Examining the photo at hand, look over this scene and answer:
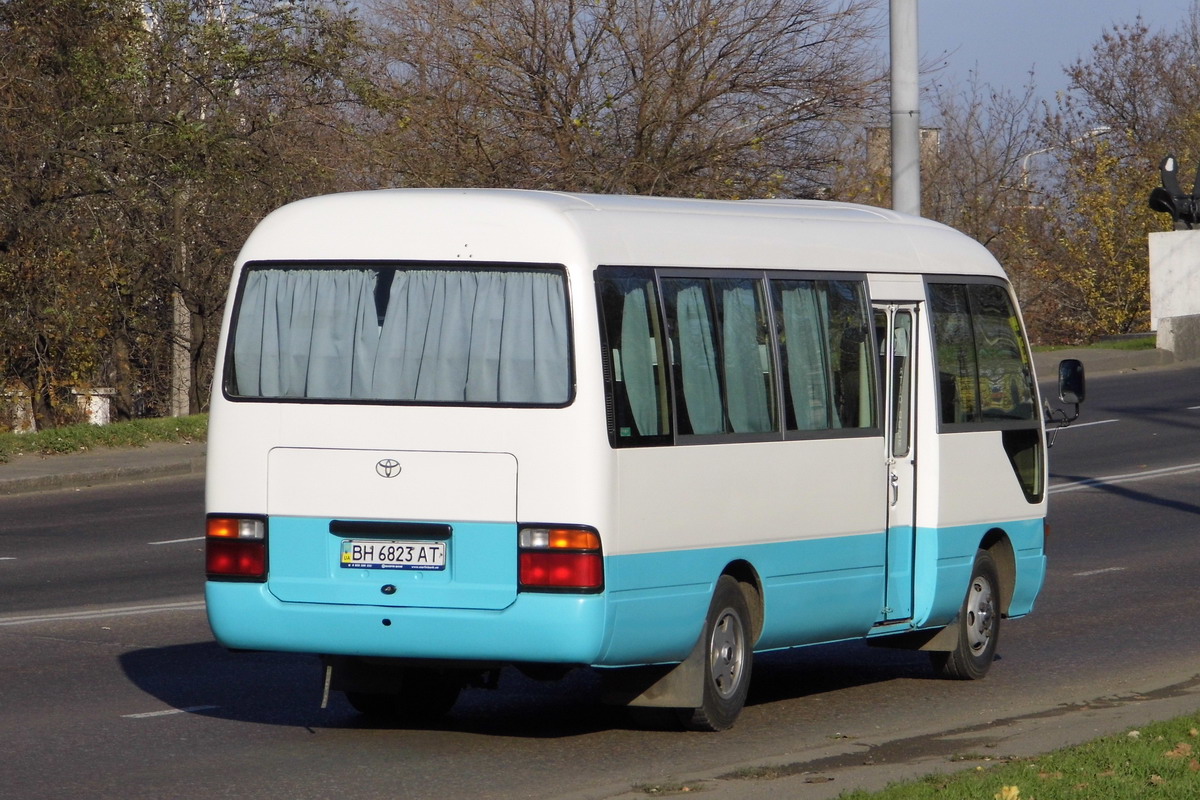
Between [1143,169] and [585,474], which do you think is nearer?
[585,474]

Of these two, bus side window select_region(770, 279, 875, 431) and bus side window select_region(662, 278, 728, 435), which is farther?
bus side window select_region(770, 279, 875, 431)

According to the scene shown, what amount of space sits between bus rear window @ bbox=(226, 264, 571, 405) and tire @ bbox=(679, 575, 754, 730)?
1267mm

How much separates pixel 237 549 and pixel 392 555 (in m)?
0.69

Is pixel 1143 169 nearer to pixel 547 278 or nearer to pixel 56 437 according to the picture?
pixel 56 437

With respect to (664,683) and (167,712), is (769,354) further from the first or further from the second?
(167,712)

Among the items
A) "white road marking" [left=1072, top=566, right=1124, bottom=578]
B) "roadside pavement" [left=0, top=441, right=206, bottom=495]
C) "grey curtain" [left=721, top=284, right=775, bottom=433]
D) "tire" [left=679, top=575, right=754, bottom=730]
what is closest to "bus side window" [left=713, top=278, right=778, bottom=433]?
"grey curtain" [left=721, top=284, right=775, bottom=433]

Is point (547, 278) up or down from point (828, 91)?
down

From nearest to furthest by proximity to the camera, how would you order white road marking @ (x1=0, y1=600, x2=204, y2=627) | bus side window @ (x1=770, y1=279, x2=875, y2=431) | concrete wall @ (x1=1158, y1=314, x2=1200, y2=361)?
1. bus side window @ (x1=770, y1=279, x2=875, y2=431)
2. white road marking @ (x1=0, y1=600, x2=204, y2=627)
3. concrete wall @ (x1=1158, y1=314, x2=1200, y2=361)

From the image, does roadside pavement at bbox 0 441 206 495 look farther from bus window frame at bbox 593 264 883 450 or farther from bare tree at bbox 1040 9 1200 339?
bare tree at bbox 1040 9 1200 339

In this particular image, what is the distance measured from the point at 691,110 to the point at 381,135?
4.75 meters

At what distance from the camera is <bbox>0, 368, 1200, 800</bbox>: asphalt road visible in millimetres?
7215

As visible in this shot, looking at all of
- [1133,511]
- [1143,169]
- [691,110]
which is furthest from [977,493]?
[1143,169]

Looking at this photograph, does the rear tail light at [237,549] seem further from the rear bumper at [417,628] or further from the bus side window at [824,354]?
the bus side window at [824,354]

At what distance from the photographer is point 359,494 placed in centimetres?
754
